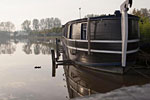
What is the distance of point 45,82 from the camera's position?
33.5 ft

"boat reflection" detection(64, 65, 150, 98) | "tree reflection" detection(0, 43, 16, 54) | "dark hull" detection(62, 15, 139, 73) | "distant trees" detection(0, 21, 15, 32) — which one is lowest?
"boat reflection" detection(64, 65, 150, 98)

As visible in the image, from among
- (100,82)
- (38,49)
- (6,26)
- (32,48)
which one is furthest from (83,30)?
(6,26)

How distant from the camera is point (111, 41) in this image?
980cm

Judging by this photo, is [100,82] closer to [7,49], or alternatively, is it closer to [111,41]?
[111,41]

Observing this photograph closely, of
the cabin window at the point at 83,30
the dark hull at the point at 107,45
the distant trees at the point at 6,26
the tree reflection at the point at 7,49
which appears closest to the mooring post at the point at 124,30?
the dark hull at the point at 107,45

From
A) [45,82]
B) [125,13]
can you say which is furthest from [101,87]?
[125,13]

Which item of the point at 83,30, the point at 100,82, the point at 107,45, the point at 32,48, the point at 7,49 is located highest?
the point at 83,30

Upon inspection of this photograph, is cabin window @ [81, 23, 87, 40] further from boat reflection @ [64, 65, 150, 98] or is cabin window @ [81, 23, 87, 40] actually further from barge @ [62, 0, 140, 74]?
boat reflection @ [64, 65, 150, 98]

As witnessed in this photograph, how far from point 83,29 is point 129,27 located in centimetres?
321

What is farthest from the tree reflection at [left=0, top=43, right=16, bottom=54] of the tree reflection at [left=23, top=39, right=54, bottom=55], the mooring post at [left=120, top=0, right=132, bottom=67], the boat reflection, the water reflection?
the mooring post at [left=120, top=0, right=132, bottom=67]

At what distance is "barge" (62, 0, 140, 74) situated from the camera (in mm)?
9453

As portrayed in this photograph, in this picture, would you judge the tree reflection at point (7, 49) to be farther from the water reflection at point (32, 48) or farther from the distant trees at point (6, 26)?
the distant trees at point (6, 26)

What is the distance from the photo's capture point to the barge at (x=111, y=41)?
9.45m

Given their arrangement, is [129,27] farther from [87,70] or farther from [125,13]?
[87,70]
